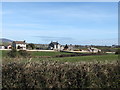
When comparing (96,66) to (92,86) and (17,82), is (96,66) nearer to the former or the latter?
(92,86)

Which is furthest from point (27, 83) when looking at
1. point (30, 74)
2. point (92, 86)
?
point (92, 86)

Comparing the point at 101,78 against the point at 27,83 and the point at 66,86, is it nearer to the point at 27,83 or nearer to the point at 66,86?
the point at 66,86

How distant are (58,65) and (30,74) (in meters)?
1.07

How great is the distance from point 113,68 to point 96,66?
67cm

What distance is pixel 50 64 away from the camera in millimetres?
7238

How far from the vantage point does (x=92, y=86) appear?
6844 millimetres

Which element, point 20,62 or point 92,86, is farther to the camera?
point 20,62

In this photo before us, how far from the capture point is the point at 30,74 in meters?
6.89

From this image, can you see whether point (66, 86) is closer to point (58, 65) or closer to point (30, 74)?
point (58, 65)

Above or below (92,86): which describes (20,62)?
above

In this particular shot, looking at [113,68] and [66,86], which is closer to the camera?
[66,86]

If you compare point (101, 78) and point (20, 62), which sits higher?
point (20, 62)

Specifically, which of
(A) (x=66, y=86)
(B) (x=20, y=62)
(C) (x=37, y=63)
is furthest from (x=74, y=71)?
(B) (x=20, y=62)

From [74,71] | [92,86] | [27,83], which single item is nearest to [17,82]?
[27,83]
